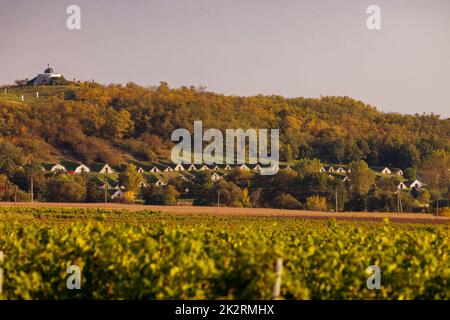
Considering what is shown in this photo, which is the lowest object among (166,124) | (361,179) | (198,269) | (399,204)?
(399,204)

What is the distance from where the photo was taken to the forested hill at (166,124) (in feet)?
393

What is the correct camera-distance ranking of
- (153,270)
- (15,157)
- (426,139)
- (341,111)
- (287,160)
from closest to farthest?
(153,270)
(15,157)
(287,160)
(426,139)
(341,111)

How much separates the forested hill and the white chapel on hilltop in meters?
7.71

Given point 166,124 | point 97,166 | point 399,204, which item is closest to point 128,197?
point 97,166

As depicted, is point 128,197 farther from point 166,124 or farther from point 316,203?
point 166,124

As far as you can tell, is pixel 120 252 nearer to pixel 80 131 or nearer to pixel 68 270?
pixel 68 270

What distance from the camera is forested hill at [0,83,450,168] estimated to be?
120 metres

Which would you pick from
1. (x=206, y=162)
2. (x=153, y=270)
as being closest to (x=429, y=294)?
(x=153, y=270)

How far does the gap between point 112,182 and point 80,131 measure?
2137cm

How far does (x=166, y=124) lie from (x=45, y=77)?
45238mm

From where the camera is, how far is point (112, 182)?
338 ft

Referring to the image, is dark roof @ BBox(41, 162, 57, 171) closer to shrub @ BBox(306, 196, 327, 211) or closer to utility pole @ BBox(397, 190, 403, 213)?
shrub @ BBox(306, 196, 327, 211)

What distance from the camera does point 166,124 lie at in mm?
132250

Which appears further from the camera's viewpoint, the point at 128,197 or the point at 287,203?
the point at 128,197
